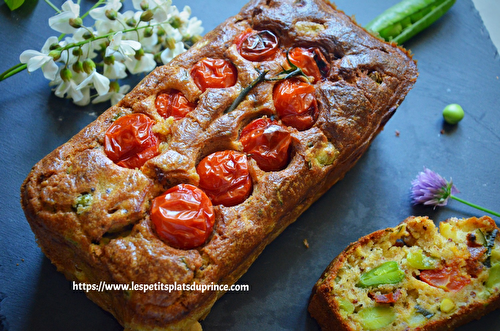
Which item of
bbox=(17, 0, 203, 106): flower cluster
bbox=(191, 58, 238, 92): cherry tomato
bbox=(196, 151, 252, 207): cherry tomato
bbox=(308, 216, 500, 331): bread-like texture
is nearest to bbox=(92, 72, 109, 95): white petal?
bbox=(17, 0, 203, 106): flower cluster

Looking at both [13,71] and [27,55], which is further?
[13,71]

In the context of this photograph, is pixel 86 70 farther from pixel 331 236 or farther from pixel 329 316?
pixel 329 316

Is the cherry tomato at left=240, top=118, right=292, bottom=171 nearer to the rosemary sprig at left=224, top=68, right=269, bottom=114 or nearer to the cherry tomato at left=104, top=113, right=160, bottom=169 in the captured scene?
the rosemary sprig at left=224, top=68, right=269, bottom=114

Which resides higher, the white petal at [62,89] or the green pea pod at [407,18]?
the green pea pod at [407,18]

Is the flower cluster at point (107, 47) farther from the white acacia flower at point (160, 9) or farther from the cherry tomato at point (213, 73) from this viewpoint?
the cherry tomato at point (213, 73)

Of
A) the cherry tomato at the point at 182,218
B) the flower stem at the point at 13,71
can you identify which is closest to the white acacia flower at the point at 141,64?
the flower stem at the point at 13,71

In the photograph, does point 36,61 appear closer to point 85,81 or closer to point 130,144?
point 85,81

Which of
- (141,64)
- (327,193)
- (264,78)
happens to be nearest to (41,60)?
(141,64)
